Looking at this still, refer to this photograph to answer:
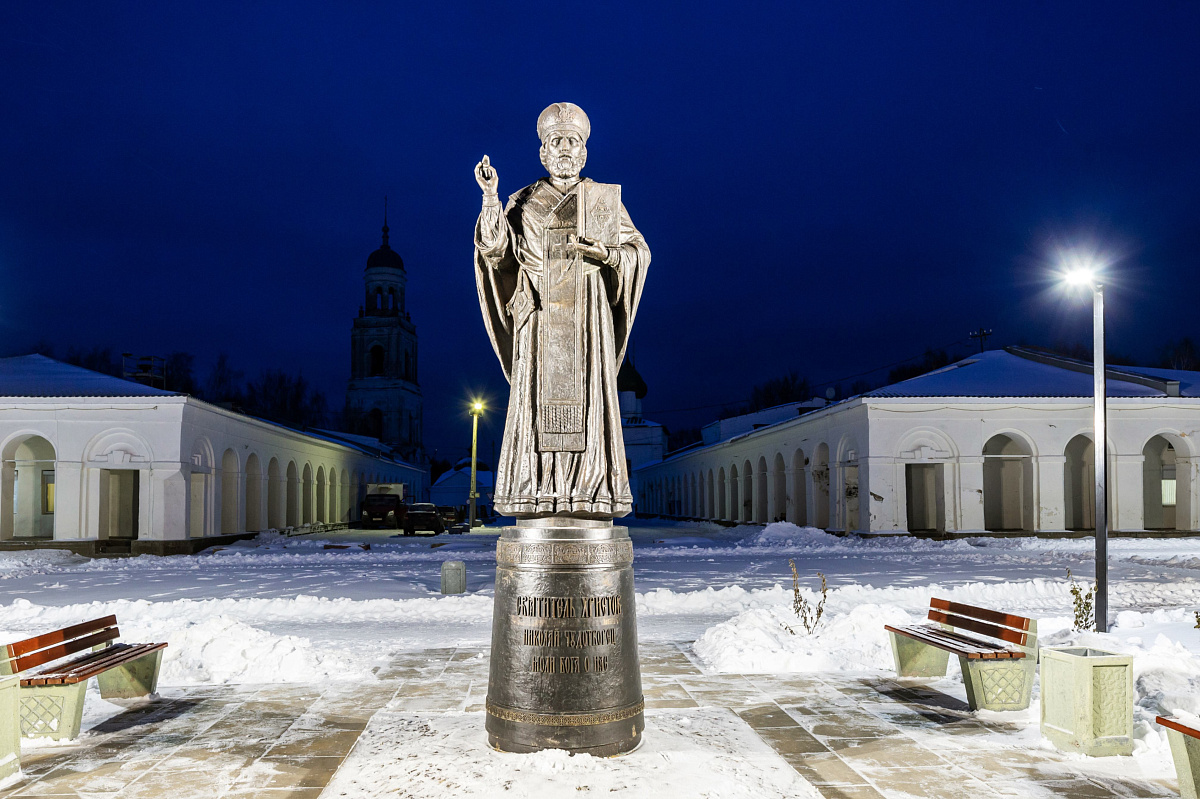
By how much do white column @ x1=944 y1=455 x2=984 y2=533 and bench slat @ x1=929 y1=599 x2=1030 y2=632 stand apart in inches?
923

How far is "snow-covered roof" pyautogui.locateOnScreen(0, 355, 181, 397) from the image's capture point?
88.1ft

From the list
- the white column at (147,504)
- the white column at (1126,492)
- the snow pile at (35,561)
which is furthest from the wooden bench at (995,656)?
the white column at (1126,492)

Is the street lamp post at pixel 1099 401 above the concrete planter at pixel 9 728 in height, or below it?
above

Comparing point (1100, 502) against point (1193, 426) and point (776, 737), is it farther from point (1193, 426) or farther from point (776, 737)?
point (1193, 426)

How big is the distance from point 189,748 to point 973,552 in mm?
23090

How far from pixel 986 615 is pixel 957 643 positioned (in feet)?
1.40

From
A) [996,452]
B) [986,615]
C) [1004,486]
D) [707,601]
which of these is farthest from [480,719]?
[996,452]

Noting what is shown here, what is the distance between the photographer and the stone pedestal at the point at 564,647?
215 inches

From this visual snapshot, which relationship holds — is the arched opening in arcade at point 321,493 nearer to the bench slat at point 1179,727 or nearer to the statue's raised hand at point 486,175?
the statue's raised hand at point 486,175

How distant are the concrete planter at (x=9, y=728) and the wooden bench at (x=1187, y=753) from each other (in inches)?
266

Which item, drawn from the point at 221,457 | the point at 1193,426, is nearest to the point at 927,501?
the point at 1193,426

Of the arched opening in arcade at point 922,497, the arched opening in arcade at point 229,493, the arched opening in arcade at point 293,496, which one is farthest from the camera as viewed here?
the arched opening in arcade at point 293,496

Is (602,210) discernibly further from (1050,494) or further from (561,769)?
(1050,494)

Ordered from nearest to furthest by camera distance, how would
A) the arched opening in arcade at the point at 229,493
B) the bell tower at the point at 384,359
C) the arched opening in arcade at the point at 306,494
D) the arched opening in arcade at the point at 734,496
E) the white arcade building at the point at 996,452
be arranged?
the white arcade building at the point at 996,452 < the arched opening in arcade at the point at 229,493 < the arched opening in arcade at the point at 306,494 < the arched opening in arcade at the point at 734,496 < the bell tower at the point at 384,359
